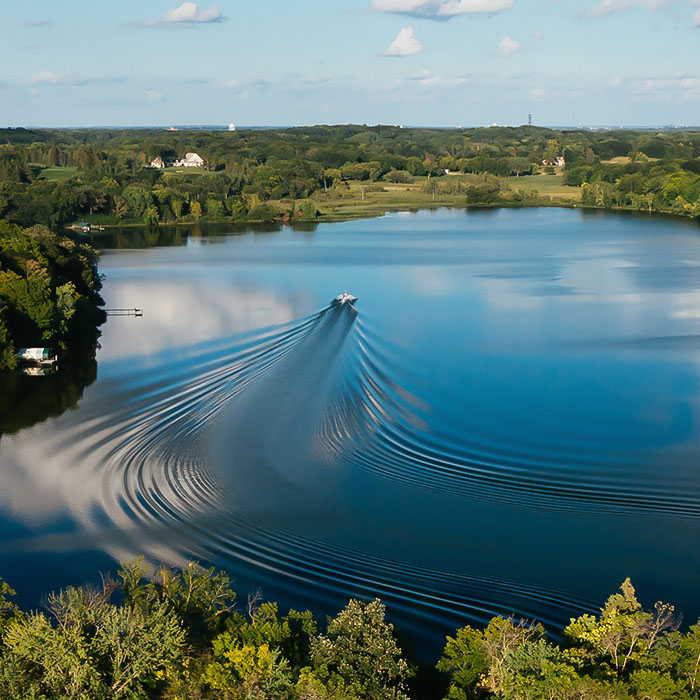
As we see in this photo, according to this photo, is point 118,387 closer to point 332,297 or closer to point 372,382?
point 372,382

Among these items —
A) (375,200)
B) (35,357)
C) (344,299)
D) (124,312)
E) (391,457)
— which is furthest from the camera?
(375,200)

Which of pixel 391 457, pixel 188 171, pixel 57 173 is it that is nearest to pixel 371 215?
pixel 188 171

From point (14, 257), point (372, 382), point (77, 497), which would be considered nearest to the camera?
point (77, 497)

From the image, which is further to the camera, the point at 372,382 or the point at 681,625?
the point at 372,382

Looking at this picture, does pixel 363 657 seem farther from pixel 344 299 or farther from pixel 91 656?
pixel 344 299

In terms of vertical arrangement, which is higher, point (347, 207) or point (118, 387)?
point (347, 207)

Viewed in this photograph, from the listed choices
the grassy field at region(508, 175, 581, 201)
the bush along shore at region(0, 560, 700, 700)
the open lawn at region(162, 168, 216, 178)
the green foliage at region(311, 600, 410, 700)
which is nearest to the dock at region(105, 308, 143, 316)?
the bush along shore at region(0, 560, 700, 700)

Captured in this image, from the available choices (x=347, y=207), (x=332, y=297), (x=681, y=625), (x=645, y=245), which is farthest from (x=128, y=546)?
(x=347, y=207)
